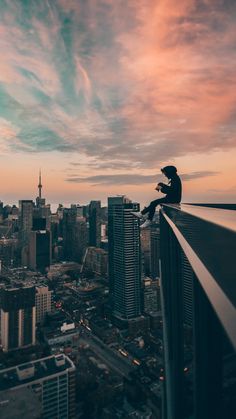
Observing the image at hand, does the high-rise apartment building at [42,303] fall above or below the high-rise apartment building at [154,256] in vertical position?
below

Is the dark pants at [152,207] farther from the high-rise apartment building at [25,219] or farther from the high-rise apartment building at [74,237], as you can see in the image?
the high-rise apartment building at [25,219]

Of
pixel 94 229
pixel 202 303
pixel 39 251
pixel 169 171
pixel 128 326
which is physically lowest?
pixel 128 326

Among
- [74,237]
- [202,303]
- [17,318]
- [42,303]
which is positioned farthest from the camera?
[74,237]

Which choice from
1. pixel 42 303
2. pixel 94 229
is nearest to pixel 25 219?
pixel 94 229

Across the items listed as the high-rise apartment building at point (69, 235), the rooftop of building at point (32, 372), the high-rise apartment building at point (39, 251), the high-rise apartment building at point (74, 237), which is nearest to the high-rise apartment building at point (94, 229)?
the high-rise apartment building at point (74, 237)

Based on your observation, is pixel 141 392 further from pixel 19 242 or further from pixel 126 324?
pixel 19 242

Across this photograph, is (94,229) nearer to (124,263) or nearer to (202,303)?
(124,263)
